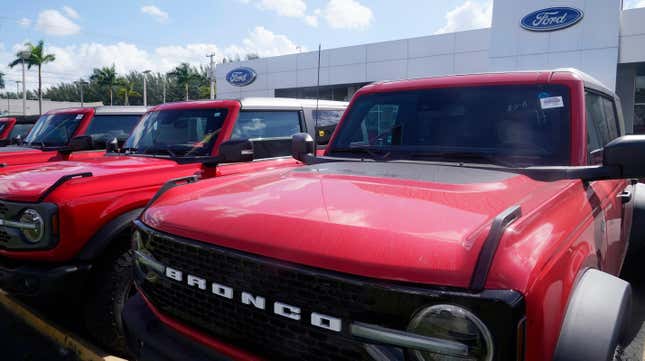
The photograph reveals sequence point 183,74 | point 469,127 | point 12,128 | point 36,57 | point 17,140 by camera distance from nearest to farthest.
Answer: point 469,127 → point 17,140 → point 12,128 → point 36,57 → point 183,74

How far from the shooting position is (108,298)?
298 centimetres

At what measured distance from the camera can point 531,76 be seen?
2676 mm

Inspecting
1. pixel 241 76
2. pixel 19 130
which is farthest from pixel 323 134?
pixel 241 76

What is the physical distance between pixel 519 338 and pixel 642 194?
115 inches

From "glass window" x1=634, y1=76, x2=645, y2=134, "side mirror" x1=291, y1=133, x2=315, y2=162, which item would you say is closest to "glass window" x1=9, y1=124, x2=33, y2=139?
"side mirror" x1=291, y1=133, x2=315, y2=162

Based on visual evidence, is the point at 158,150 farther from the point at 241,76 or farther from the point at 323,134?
the point at 241,76

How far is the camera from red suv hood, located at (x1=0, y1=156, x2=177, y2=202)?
303 cm

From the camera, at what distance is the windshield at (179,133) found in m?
4.45

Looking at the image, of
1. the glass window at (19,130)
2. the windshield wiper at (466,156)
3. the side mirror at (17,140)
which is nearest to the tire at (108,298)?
the windshield wiper at (466,156)

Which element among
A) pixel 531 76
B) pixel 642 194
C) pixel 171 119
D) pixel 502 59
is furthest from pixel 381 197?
pixel 502 59

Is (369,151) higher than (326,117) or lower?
lower

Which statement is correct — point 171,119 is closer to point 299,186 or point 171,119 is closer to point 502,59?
point 299,186

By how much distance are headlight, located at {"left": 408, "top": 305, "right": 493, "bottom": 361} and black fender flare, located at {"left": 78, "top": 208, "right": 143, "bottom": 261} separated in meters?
2.23

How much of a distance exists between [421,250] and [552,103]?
1.66 meters
